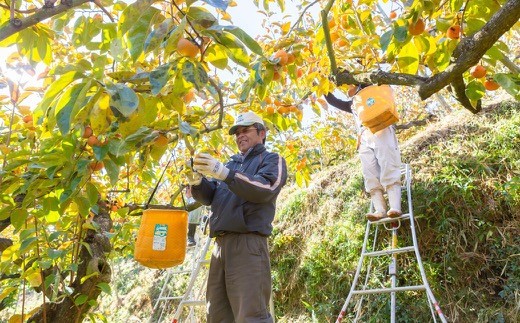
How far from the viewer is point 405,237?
12.0ft

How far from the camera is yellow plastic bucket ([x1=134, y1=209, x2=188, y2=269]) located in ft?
6.00

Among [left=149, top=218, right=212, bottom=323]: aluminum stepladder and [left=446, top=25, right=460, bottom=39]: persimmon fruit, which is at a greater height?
[left=446, top=25, right=460, bottom=39]: persimmon fruit

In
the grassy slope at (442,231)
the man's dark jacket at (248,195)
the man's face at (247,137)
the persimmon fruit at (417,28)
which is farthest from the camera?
the grassy slope at (442,231)

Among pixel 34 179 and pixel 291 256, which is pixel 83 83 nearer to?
pixel 34 179

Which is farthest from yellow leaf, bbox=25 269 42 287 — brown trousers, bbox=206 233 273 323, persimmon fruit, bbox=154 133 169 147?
persimmon fruit, bbox=154 133 169 147

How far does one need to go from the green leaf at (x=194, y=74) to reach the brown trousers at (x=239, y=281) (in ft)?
4.44

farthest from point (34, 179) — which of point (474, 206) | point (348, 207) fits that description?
point (348, 207)

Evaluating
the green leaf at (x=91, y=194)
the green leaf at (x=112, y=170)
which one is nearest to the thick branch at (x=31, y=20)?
the green leaf at (x=112, y=170)

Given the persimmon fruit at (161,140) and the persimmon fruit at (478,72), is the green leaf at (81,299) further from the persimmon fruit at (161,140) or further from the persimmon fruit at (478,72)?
the persimmon fruit at (478,72)

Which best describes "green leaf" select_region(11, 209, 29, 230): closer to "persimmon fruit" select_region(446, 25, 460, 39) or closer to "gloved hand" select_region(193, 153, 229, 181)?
"gloved hand" select_region(193, 153, 229, 181)

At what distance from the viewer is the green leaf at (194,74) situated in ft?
3.57

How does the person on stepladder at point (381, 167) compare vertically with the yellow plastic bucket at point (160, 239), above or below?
above

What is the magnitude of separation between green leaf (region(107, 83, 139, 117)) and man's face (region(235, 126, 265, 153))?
159 cm

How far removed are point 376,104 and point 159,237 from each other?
1.61 meters
